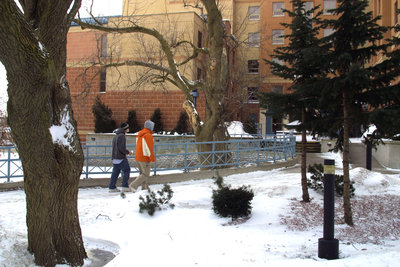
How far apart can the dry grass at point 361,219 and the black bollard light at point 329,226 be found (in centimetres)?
92

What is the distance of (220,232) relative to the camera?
20.9 ft

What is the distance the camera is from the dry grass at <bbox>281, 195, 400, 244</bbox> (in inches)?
242

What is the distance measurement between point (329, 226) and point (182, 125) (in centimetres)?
2321

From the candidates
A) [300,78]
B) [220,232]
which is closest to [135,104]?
[300,78]

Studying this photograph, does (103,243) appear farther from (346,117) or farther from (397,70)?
(397,70)

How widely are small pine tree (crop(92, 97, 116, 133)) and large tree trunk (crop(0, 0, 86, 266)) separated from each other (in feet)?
82.6

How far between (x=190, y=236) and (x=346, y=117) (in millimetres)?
3373

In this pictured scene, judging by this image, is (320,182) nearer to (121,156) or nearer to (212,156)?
(212,156)

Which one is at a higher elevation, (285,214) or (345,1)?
(345,1)

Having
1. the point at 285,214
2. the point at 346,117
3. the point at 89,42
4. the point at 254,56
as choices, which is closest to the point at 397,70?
the point at 346,117

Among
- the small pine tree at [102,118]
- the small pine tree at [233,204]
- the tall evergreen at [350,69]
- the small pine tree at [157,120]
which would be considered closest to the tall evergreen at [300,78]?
the tall evergreen at [350,69]

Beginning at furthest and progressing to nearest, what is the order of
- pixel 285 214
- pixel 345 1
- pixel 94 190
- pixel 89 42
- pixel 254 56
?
1. pixel 254 56
2. pixel 89 42
3. pixel 94 190
4. pixel 285 214
5. pixel 345 1

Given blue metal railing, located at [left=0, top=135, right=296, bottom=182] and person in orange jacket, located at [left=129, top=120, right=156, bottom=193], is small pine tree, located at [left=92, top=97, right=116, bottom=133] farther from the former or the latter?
person in orange jacket, located at [left=129, top=120, right=156, bottom=193]

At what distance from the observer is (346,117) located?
668 centimetres
